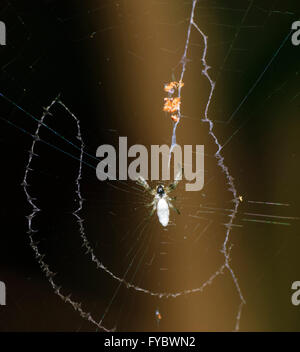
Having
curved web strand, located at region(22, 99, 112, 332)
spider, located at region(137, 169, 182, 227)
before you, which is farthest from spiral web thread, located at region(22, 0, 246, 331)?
spider, located at region(137, 169, 182, 227)

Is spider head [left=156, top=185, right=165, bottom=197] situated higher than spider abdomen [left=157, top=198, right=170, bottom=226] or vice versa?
spider head [left=156, top=185, right=165, bottom=197]

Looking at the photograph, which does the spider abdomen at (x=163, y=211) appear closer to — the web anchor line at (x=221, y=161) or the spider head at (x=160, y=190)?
the spider head at (x=160, y=190)

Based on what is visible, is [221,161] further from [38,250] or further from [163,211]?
[38,250]

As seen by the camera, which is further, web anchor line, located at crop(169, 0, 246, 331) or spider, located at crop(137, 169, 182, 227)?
spider, located at crop(137, 169, 182, 227)

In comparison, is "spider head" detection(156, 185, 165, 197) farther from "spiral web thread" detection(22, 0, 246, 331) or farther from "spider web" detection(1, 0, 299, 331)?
"spiral web thread" detection(22, 0, 246, 331)

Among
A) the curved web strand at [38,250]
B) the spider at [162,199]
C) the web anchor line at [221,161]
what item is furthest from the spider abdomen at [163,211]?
the curved web strand at [38,250]

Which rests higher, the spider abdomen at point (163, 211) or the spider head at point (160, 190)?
the spider head at point (160, 190)

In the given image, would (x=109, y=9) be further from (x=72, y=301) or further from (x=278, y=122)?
(x=72, y=301)
